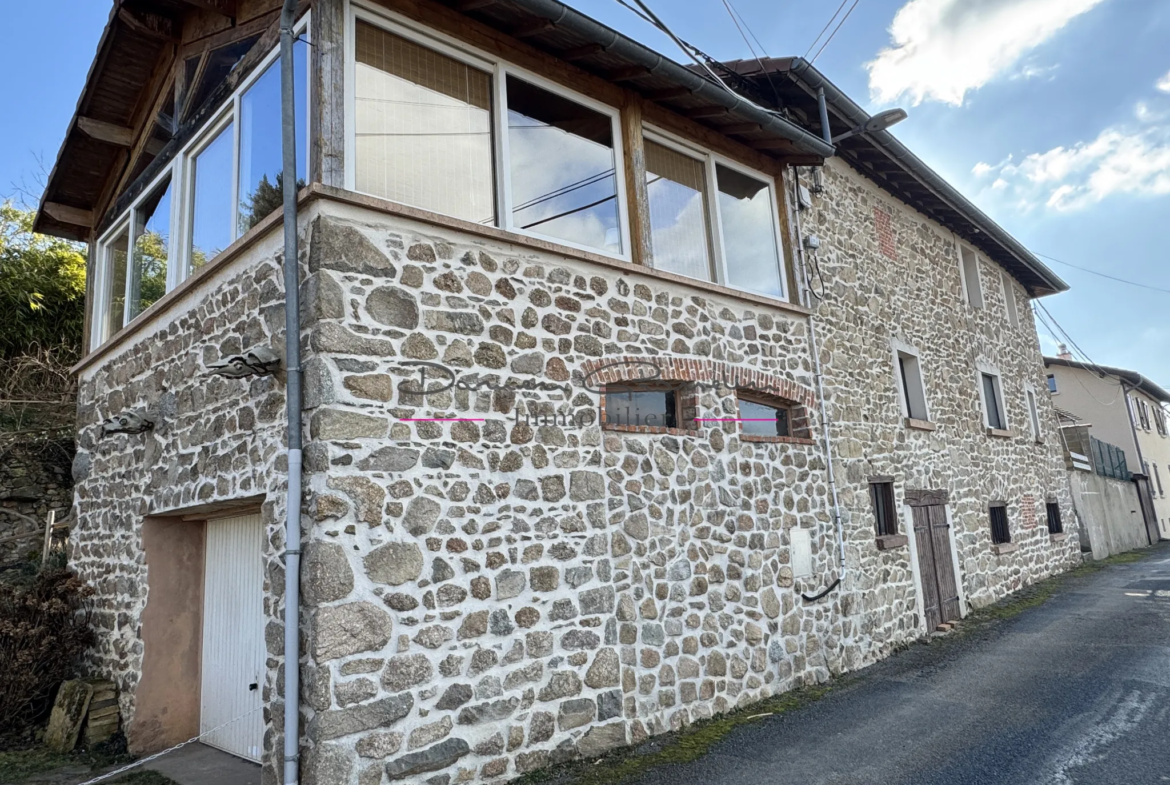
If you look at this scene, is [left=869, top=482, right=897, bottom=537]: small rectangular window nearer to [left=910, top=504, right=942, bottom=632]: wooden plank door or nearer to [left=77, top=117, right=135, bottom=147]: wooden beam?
[left=910, top=504, right=942, bottom=632]: wooden plank door

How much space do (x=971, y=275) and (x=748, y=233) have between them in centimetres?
726

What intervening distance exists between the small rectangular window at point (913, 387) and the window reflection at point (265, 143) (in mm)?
8140

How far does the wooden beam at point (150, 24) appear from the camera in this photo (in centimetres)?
627

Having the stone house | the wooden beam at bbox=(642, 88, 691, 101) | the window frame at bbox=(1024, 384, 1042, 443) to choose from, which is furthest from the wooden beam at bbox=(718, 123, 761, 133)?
the window frame at bbox=(1024, 384, 1042, 443)

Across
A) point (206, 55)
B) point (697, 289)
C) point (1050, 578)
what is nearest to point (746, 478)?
point (697, 289)

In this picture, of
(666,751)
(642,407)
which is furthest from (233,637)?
(642,407)

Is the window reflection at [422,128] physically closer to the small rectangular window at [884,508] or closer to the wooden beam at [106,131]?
the wooden beam at [106,131]

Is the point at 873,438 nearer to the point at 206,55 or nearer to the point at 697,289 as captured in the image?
the point at 697,289

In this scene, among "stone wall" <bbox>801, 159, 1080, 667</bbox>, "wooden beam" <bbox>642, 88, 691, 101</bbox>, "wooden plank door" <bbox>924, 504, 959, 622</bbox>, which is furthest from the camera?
"wooden plank door" <bbox>924, 504, 959, 622</bbox>

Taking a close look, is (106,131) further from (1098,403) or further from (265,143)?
(1098,403)

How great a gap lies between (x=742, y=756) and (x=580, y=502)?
6.93ft

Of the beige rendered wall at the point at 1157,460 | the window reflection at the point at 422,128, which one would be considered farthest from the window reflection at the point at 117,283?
the beige rendered wall at the point at 1157,460

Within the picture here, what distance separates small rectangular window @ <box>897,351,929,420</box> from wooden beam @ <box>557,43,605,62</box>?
631cm

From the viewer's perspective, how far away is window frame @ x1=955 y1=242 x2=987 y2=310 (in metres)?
12.3
